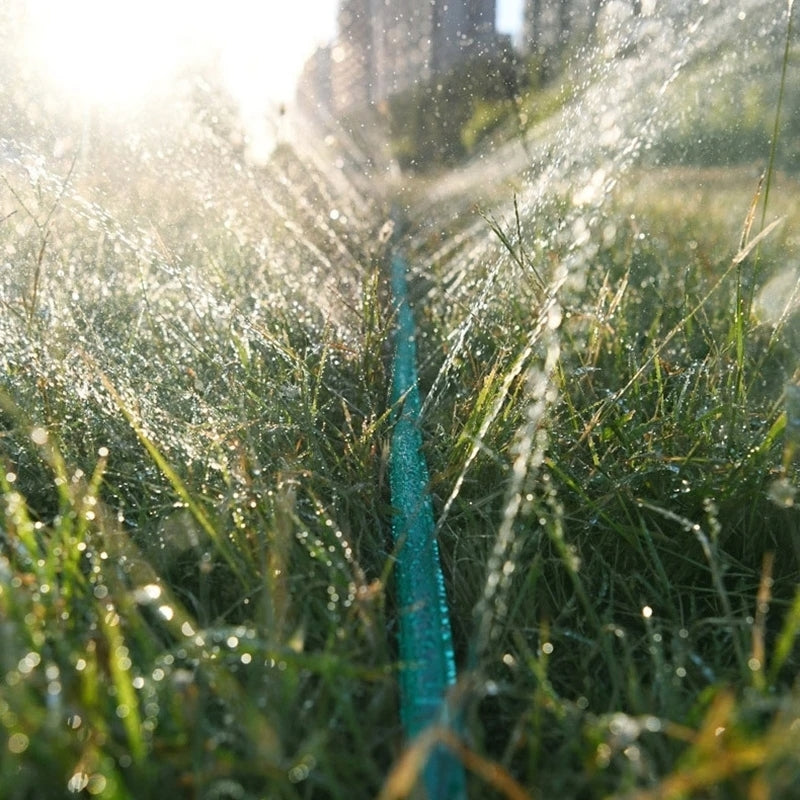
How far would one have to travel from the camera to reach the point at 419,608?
1154 mm

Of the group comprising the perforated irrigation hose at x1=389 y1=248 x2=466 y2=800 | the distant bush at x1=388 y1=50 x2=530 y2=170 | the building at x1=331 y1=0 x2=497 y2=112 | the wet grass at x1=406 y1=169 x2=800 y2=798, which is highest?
the building at x1=331 y1=0 x2=497 y2=112

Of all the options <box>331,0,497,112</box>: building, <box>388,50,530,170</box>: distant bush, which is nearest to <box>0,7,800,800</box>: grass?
<box>388,50,530,170</box>: distant bush

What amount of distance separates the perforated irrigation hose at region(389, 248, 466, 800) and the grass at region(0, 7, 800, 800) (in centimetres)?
3

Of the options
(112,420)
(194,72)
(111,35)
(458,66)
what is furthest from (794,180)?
(458,66)

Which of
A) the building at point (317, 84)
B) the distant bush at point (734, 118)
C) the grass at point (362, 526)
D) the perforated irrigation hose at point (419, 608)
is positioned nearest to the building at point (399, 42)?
the building at point (317, 84)

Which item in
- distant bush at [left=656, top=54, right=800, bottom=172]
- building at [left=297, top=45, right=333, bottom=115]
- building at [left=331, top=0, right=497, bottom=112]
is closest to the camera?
distant bush at [left=656, top=54, right=800, bottom=172]

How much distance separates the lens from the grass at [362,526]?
85 cm

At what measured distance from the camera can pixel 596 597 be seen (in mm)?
→ 1303

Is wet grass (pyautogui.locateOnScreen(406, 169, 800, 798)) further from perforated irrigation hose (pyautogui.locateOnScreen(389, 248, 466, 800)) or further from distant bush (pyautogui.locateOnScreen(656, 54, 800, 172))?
distant bush (pyautogui.locateOnScreen(656, 54, 800, 172))

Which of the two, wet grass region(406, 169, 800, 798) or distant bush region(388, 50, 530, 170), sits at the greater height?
distant bush region(388, 50, 530, 170)

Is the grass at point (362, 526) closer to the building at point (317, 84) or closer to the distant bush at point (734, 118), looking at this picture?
the distant bush at point (734, 118)

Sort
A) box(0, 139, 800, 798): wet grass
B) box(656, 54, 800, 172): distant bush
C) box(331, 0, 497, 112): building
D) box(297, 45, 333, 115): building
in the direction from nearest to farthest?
box(0, 139, 800, 798): wet grass, box(656, 54, 800, 172): distant bush, box(331, 0, 497, 112): building, box(297, 45, 333, 115): building

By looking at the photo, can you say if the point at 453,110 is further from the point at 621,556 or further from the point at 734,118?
the point at 621,556

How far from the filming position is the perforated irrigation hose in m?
0.86
